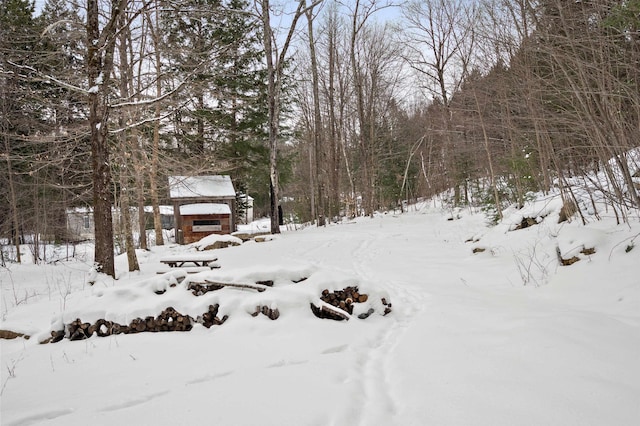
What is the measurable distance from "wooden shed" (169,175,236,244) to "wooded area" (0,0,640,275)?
4.68 feet

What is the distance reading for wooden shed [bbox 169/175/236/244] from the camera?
669 inches

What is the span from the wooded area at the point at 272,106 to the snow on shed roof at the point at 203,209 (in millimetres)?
1379

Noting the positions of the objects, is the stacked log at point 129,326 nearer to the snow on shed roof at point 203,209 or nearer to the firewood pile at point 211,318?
the firewood pile at point 211,318

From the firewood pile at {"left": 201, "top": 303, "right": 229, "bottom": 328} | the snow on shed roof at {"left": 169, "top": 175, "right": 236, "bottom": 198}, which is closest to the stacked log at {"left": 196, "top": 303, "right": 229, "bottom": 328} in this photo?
the firewood pile at {"left": 201, "top": 303, "right": 229, "bottom": 328}

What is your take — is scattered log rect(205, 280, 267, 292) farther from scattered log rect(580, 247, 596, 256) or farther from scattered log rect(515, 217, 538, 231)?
scattered log rect(515, 217, 538, 231)

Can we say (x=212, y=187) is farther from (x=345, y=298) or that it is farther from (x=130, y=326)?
(x=345, y=298)

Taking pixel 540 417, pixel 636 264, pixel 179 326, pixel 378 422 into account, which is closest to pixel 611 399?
pixel 540 417

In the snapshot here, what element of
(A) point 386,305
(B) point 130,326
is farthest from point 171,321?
(A) point 386,305

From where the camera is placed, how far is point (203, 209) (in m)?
17.1

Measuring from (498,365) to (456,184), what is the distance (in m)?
17.2

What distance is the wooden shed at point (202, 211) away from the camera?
17000 mm

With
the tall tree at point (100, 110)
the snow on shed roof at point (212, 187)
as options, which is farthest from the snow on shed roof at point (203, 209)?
the tall tree at point (100, 110)

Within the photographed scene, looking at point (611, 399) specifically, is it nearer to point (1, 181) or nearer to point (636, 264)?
point (636, 264)

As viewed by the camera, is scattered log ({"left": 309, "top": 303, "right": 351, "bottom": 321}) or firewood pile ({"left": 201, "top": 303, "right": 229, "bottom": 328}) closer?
scattered log ({"left": 309, "top": 303, "right": 351, "bottom": 321})
